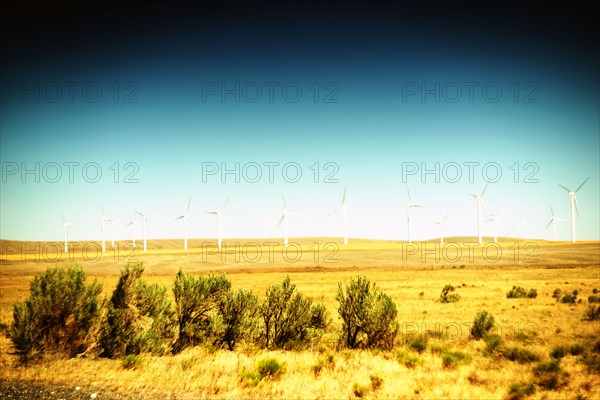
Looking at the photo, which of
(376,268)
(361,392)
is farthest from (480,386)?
(376,268)

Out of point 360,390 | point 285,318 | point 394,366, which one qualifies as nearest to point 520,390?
point 394,366

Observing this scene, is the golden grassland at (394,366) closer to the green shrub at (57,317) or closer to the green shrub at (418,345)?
the green shrub at (418,345)

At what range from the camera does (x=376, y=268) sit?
2881 inches

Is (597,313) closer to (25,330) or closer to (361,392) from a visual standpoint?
(361,392)

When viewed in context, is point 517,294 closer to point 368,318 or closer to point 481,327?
point 481,327

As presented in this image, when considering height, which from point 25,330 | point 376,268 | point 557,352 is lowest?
point 376,268

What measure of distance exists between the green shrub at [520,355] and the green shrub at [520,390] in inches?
130

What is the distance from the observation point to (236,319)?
1617cm

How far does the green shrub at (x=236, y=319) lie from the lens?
1595 centimetres

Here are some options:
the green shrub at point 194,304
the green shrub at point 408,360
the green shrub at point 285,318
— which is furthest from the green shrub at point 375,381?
the green shrub at point 194,304

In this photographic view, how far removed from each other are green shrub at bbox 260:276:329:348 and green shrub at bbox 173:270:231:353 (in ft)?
7.34

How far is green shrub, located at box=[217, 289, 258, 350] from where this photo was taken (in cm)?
1595

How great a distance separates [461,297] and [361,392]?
106 feet

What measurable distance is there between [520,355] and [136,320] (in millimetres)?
14847
